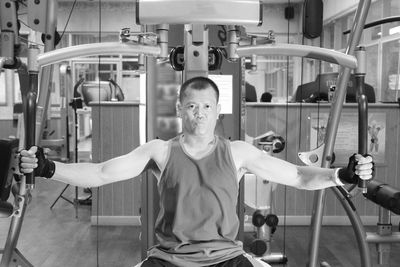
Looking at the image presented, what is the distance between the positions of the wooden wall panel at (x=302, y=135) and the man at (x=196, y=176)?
7.80 ft

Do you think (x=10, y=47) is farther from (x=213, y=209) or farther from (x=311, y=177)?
(x=311, y=177)

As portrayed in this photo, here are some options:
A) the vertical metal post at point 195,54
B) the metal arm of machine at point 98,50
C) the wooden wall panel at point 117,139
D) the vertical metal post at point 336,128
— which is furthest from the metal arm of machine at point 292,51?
the wooden wall panel at point 117,139

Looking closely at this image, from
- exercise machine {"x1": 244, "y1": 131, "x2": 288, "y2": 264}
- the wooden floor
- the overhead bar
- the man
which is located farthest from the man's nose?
the wooden floor

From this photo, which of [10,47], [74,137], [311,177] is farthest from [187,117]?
[74,137]

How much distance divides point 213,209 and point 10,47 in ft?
3.65

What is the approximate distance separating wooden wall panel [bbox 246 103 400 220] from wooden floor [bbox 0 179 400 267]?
19 cm

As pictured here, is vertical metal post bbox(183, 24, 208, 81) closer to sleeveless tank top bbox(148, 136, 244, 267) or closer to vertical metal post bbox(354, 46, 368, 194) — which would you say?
sleeveless tank top bbox(148, 136, 244, 267)

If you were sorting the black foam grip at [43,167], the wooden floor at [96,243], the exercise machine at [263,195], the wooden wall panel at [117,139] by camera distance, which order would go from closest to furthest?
the black foam grip at [43,167], the exercise machine at [263,195], the wooden floor at [96,243], the wooden wall panel at [117,139]

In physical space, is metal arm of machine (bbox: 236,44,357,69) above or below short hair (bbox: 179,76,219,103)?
above

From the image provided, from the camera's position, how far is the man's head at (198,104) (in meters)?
1.46

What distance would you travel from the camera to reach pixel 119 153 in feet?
12.9

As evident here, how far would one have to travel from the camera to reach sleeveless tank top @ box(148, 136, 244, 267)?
1422 millimetres

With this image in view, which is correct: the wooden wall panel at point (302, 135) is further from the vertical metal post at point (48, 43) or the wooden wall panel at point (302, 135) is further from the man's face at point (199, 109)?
the man's face at point (199, 109)

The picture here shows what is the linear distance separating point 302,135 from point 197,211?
2.67 m
